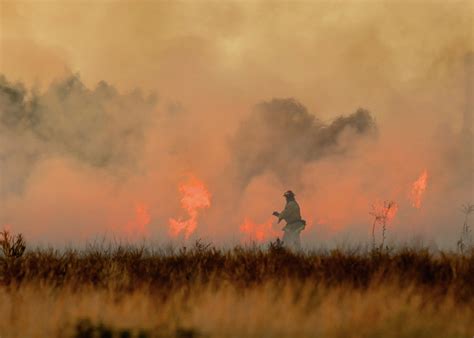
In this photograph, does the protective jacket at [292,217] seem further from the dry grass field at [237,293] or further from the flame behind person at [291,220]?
the dry grass field at [237,293]

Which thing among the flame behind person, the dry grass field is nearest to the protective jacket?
the flame behind person

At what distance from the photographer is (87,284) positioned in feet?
48.4

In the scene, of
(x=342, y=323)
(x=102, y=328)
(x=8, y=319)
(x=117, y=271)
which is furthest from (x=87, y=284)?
(x=342, y=323)

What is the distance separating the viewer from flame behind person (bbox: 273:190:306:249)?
29.0 meters

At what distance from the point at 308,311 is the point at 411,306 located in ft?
5.36

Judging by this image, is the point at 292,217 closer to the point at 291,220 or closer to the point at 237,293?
the point at 291,220

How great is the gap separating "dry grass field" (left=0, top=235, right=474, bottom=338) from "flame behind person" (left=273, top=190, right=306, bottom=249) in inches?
437

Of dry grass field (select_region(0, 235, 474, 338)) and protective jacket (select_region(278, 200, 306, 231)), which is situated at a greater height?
protective jacket (select_region(278, 200, 306, 231))

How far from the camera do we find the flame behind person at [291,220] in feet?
95.0

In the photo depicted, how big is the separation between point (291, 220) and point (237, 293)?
15.9 metres

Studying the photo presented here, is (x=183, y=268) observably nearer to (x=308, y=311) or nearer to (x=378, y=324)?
(x=308, y=311)

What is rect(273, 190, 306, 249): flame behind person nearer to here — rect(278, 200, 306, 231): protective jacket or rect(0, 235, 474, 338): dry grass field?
rect(278, 200, 306, 231): protective jacket

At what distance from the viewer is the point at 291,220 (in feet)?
95.2

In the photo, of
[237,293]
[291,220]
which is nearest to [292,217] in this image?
[291,220]
